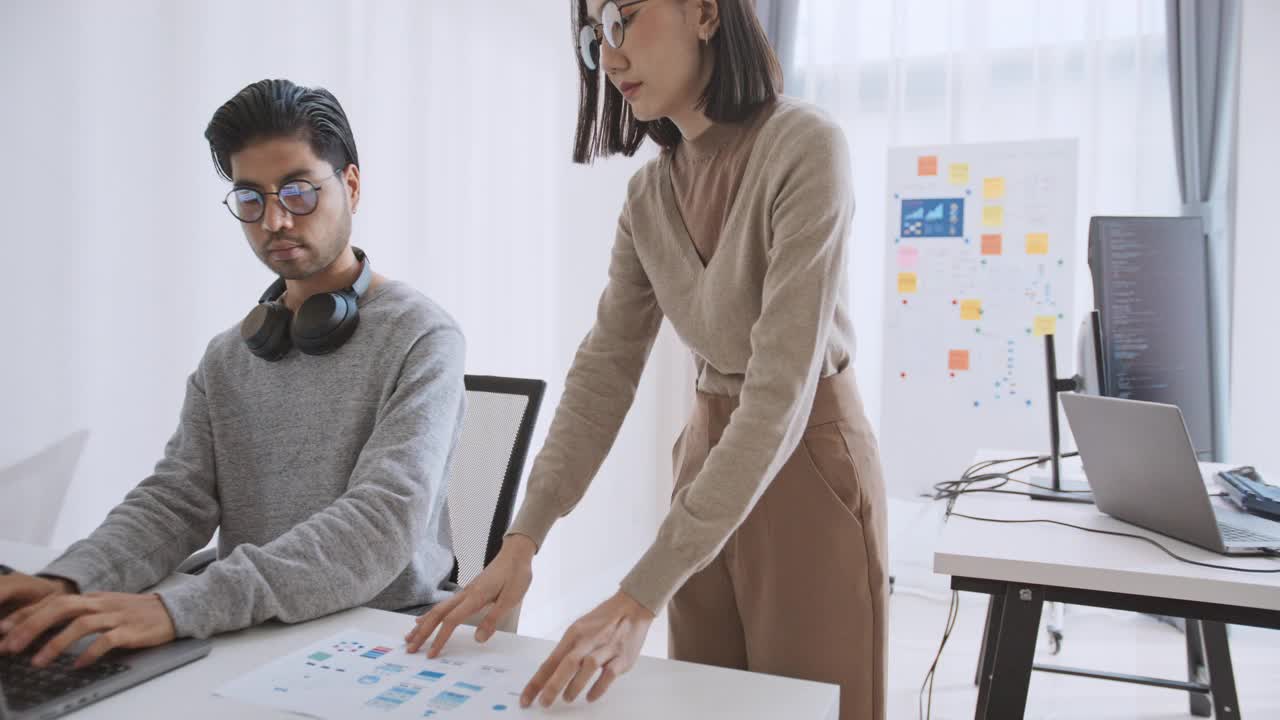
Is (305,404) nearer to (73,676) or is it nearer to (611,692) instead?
(73,676)

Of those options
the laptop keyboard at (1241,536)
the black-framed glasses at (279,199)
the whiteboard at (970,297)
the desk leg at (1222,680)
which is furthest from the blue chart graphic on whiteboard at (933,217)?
the black-framed glasses at (279,199)

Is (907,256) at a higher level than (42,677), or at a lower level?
higher

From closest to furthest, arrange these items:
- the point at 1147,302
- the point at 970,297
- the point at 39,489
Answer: the point at 39,489
the point at 1147,302
the point at 970,297

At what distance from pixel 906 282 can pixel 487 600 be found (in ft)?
9.47

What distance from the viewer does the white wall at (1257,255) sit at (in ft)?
10.2

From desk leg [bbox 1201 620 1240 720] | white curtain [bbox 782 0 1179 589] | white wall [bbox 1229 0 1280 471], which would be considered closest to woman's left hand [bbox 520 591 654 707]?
desk leg [bbox 1201 620 1240 720]

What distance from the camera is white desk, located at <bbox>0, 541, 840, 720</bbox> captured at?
2.45ft

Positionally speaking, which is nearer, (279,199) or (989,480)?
(279,199)

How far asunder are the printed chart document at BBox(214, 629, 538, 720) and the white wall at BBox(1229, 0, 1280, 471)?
130 inches

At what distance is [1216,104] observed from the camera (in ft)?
10.3

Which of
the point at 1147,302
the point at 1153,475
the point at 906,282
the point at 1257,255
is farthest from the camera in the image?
the point at 906,282

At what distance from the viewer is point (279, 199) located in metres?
1.20

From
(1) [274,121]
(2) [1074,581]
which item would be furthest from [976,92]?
(1) [274,121]

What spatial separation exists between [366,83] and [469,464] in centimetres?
124
